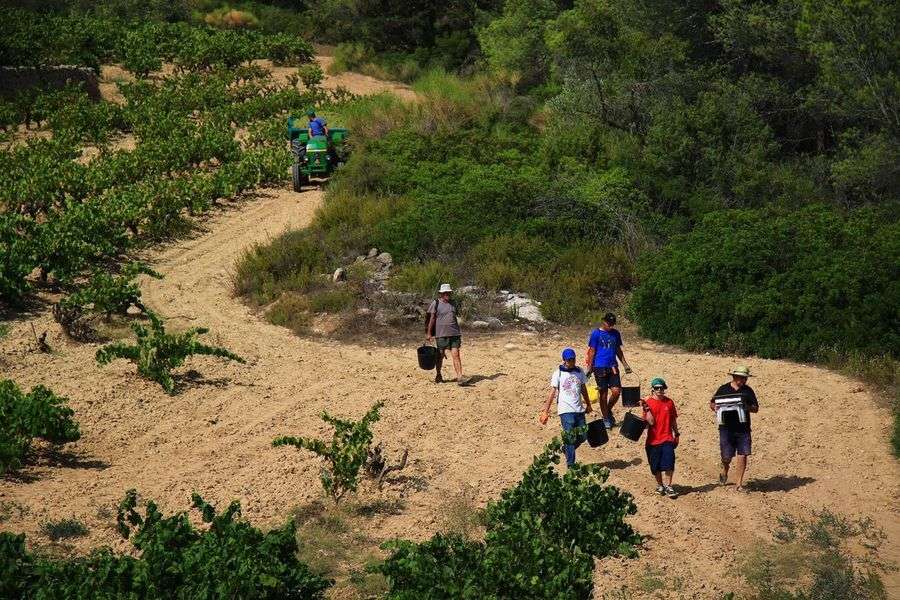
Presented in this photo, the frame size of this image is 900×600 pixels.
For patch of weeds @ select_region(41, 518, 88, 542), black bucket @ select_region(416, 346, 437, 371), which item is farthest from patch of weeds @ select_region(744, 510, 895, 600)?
patch of weeds @ select_region(41, 518, 88, 542)

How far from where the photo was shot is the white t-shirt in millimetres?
13312

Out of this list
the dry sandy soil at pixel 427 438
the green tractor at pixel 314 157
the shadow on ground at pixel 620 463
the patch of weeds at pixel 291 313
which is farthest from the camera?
the green tractor at pixel 314 157

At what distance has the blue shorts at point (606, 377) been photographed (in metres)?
14.9

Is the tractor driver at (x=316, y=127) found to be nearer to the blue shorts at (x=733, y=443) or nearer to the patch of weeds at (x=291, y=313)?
the patch of weeds at (x=291, y=313)

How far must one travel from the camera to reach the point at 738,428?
13.1 metres

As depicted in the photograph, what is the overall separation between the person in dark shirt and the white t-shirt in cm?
140

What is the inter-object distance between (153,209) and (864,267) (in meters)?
13.0

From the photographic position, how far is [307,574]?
9.38 meters

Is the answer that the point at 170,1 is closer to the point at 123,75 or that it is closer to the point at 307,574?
the point at 123,75

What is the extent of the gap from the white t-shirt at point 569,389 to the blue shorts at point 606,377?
5.17ft

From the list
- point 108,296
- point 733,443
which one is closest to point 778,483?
point 733,443

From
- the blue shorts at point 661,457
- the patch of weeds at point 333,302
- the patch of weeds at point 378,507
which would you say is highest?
the blue shorts at point 661,457

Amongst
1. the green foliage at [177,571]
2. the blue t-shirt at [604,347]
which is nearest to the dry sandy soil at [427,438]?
the blue t-shirt at [604,347]

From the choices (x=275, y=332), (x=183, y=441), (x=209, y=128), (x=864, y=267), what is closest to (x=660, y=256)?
(x=864, y=267)
